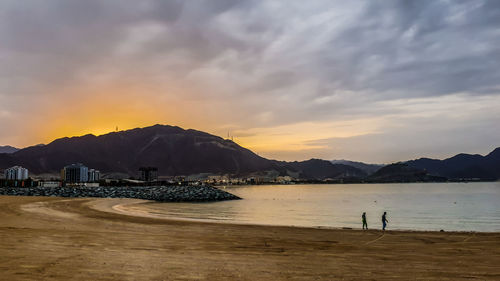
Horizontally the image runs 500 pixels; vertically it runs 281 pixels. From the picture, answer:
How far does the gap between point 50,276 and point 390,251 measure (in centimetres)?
1591

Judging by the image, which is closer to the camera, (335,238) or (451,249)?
(451,249)

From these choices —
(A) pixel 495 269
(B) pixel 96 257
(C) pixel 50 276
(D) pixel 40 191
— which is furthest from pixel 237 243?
(D) pixel 40 191

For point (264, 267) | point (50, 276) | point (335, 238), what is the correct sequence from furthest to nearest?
point (335, 238) → point (264, 267) → point (50, 276)

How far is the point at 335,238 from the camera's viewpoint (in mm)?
24875

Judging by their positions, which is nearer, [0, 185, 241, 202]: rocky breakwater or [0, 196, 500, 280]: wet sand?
[0, 196, 500, 280]: wet sand

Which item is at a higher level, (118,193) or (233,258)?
(233,258)

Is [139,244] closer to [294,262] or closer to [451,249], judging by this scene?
[294,262]

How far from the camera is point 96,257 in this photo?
15102mm

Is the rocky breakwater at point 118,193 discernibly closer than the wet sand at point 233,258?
No

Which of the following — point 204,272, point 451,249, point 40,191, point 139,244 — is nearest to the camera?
point 204,272

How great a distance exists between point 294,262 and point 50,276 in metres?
9.08

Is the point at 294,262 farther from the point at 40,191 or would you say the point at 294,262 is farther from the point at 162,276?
the point at 40,191

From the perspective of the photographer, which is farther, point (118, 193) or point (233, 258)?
point (118, 193)

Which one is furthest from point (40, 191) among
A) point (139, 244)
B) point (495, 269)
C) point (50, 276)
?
point (495, 269)
